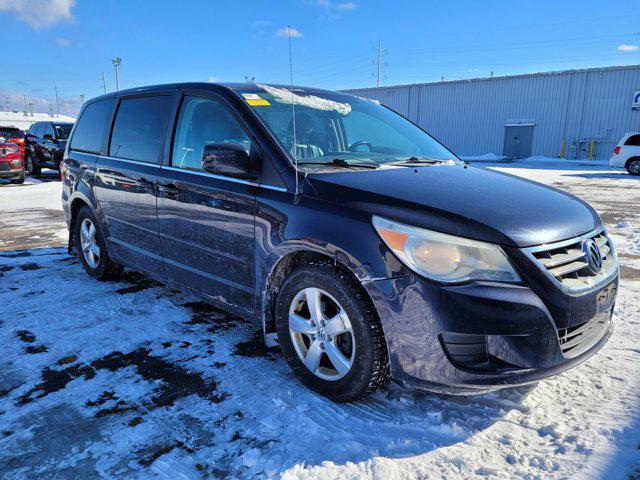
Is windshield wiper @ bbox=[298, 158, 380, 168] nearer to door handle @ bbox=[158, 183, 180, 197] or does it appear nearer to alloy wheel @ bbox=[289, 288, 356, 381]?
alloy wheel @ bbox=[289, 288, 356, 381]

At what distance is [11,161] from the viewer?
13.1 m

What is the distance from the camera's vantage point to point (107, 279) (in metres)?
4.55

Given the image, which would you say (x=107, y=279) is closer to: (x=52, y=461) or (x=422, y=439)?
(x=52, y=461)

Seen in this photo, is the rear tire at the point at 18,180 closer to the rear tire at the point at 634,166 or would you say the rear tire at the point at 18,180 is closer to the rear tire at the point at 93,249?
the rear tire at the point at 93,249

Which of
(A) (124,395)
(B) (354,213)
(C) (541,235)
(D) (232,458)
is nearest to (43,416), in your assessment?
(A) (124,395)

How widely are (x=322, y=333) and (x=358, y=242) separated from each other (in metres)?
0.55

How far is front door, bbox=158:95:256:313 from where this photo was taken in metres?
2.79

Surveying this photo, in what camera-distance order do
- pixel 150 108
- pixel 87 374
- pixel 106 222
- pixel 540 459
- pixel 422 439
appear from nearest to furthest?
pixel 540 459 < pixel 422 439 < pixel 87 374 < pixel 150 108 < pixel 106 222

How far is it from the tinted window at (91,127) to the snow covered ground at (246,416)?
1.81 meters

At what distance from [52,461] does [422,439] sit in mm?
1643

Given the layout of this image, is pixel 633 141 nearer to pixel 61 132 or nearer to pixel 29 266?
pixel 29 266

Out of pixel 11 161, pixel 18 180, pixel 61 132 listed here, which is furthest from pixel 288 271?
pixel 61 132

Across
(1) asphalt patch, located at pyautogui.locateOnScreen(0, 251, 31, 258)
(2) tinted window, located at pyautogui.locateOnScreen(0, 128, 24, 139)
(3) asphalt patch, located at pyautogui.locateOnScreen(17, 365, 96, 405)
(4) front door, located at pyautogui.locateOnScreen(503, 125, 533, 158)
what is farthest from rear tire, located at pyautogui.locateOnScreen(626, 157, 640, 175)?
(2) tinted window, located at pyautogui.locateOnScreen(0, 128, 24, 139)

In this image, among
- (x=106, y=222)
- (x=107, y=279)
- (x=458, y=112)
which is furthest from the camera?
(x=458, y=112)
